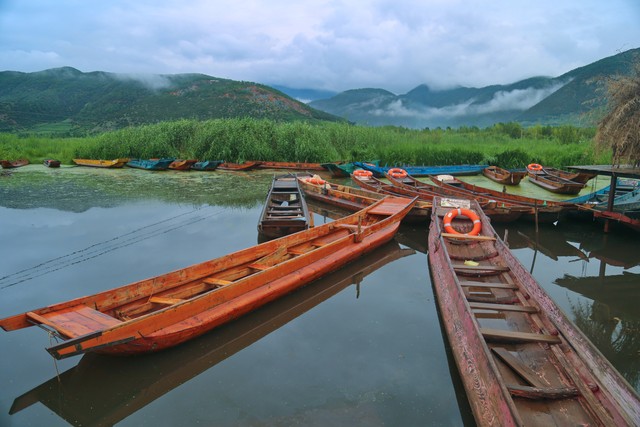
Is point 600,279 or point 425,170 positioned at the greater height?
point 425,170

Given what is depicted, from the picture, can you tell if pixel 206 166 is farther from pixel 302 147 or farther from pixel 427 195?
pixel 427 195

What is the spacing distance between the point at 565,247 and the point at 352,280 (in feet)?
18.2

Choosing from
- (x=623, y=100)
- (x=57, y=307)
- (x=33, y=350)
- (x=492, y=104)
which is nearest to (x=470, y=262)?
(x=623, y=100)

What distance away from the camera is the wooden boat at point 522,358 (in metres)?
3.00

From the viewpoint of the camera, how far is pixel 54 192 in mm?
14891

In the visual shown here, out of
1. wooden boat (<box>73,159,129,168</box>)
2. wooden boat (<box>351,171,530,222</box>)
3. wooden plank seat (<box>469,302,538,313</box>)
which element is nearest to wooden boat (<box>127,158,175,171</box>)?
wooden boat (<box>73,159,129,168</box>)

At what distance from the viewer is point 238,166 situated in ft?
68.3

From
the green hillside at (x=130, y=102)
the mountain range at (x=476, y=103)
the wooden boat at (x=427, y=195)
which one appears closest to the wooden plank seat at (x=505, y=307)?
the wooden boat at (x=427, y=195)

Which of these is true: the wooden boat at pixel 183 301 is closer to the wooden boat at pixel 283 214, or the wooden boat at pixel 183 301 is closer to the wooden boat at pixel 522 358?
the wooden boat at pixel 283 214

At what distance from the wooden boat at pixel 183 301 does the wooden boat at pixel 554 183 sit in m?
9.63

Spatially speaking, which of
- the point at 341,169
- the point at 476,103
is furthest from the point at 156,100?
the point at 476,103

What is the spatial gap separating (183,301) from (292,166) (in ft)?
54.6

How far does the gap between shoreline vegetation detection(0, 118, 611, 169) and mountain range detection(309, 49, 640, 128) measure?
40.6 meters

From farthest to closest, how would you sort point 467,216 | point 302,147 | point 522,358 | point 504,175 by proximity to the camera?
point 302,147 < point 504,175 < point 467,216 < point 522,358
